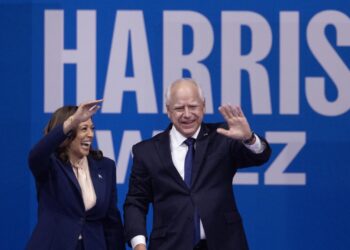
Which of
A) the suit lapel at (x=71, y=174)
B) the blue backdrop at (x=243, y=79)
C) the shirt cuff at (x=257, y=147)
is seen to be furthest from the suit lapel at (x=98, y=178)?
the blue backdrop at (x=243, y=79)

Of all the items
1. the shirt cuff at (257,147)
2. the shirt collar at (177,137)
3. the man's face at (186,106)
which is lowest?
the shirt cuff at (257,147)

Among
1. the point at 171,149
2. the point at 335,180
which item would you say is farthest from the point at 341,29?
the point at 171,149

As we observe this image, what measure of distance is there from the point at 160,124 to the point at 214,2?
32.1 inches

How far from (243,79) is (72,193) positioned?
1.69 meters

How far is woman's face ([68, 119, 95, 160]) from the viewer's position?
3.68m

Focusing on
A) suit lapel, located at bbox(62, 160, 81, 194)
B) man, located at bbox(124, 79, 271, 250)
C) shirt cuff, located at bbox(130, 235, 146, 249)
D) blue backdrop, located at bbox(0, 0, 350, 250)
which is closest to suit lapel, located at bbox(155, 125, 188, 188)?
man, located at bbox(124, 79, 271, 250)

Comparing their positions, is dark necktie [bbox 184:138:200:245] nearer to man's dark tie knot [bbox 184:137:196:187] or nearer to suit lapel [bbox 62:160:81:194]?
man's dark tie knot [bbox 184:137:196:187]

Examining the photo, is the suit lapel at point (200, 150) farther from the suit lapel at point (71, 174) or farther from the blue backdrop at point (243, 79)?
the blue backdrop at point (243, 79)

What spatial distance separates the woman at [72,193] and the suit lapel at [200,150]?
1.53 feet

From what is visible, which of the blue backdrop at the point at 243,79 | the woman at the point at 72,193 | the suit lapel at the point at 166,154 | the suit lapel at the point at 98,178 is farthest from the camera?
the blue backdrop at the point at 243,79

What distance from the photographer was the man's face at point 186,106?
137 inches

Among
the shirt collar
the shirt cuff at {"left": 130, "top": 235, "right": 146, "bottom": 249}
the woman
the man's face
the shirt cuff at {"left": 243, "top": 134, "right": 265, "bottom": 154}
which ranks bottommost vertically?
the shirt cuff at {"left": 130, "top": 235, "right": 146, "bottom": 249}

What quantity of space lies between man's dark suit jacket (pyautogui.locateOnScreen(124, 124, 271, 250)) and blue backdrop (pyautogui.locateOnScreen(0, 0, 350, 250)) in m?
1.37

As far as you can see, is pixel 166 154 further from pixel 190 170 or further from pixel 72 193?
pixel 72 193
